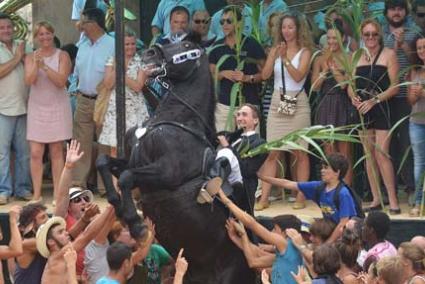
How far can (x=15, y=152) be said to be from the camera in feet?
55.7

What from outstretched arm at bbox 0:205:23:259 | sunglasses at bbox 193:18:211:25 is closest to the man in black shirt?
sunglasses at bbox 193:18:211:25

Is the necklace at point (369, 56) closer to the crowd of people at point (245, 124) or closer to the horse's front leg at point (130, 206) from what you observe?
the crowd of people at point (245, 124)

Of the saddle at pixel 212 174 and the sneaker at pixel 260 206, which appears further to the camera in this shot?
the sneaker at pixel 260 206

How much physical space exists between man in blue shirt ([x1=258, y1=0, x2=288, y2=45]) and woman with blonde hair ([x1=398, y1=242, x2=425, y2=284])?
476cm

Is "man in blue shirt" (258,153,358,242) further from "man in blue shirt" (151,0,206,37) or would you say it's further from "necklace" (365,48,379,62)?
"man in blue shirt" (151,0,206,37)

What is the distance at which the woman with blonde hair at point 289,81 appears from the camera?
15.9 meters

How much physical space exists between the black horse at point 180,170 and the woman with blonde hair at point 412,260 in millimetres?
1972

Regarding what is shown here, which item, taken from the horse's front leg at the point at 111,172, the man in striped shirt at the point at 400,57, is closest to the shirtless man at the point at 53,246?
the horse's front leg at the point at 111,172

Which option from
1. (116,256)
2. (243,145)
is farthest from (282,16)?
(116,256)

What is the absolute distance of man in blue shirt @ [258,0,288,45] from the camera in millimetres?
16594

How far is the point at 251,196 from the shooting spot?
14.0 meters

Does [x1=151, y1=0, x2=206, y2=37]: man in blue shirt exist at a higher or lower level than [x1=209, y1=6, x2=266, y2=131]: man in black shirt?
higher

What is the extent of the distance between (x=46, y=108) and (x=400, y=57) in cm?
336

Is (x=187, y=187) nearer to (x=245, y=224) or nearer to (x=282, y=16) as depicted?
(x=245, y=224)
